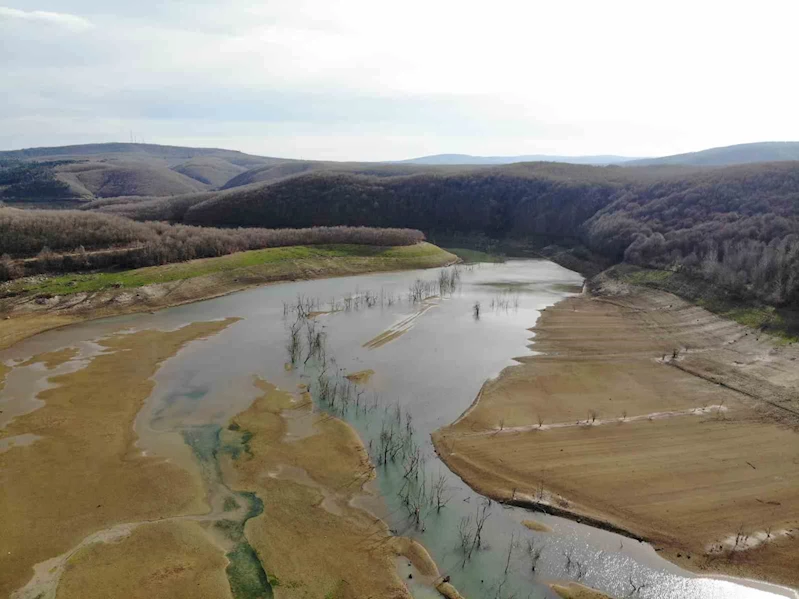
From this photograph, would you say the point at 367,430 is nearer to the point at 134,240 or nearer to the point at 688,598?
the point at 688,598

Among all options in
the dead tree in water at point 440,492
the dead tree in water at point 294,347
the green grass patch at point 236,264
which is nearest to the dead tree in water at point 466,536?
the dead tree in water at point 440,492

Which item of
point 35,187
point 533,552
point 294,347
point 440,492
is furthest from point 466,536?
point 35,187

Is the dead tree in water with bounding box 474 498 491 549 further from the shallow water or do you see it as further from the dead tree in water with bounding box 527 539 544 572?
the dead tree in water with bounding box 527 539 544 572

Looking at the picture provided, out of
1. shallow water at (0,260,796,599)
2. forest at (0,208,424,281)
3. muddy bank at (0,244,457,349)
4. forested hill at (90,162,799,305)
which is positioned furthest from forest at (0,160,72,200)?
shallow water at (0,260,796,599)

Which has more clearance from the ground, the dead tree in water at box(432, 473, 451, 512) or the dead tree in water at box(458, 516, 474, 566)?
the dead tree in water at box(432, 473, 451, 512)

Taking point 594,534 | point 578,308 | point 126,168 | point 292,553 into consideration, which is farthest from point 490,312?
point 126,168

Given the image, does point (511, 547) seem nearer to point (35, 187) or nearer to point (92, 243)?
point (92, 243)
